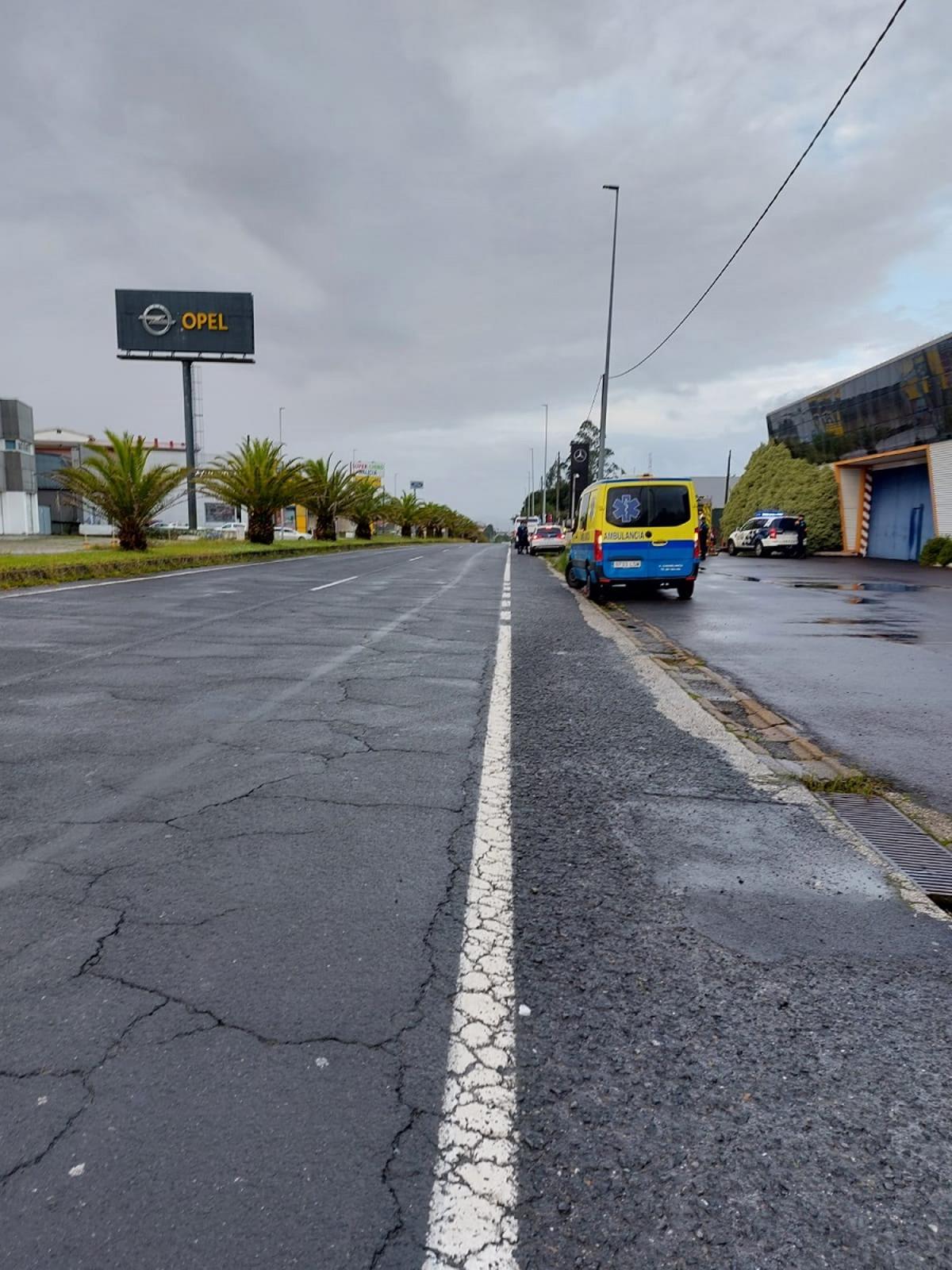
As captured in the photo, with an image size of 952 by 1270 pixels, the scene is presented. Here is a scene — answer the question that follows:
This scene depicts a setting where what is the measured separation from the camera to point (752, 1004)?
93.3 inches

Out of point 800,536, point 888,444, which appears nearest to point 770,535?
point 800,536

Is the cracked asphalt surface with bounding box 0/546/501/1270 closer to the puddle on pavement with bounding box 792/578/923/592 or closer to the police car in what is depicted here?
the puddle on pavement with bounding box 792/578/923/592

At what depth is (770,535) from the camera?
37562mm

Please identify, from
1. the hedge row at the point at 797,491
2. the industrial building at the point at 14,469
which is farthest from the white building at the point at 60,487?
the hedge row at the point at 797,491

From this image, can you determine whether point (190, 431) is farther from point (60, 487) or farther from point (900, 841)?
point (900, 841)

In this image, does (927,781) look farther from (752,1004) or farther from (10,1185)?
(10,1185)

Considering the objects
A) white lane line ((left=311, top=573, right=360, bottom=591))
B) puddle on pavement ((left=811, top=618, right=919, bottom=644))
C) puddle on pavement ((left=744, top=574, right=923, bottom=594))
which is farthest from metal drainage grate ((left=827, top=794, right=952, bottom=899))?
puddle on pavement ((left=744, top=574, right=923, bottom=594))

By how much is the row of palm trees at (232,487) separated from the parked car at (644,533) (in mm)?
14901

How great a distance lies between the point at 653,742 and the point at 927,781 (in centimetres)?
153

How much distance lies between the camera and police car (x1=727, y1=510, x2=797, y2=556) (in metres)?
37.0

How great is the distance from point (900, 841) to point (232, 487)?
32.9 meters

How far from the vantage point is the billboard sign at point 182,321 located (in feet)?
168

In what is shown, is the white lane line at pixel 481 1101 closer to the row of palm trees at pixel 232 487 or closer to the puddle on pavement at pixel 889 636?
the puddle on pavement at pixel 889 636

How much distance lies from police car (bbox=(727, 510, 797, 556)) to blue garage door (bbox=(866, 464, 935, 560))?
3817mm
